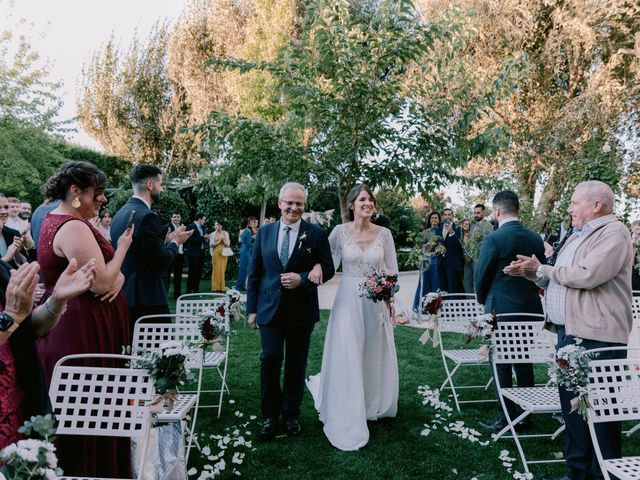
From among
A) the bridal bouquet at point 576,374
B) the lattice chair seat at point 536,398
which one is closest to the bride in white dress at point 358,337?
the lattice chair seat at point 536,398

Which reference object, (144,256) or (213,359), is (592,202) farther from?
(213,359)

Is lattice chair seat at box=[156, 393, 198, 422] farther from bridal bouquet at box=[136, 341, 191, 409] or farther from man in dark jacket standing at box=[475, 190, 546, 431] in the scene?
man in dark jacket standing at box=[475, 190, 546, 431]

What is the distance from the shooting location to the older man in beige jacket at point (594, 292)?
3.34 metres

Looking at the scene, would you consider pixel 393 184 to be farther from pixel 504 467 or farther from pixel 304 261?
pixel 504 467

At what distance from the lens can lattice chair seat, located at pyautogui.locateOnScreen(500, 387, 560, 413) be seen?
12.3ft

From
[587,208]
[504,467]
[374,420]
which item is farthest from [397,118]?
[504,467]

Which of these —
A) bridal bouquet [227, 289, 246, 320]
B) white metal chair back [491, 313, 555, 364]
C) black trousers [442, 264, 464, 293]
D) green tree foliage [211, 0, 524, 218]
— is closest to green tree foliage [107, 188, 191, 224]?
black trousers [442, 264, 464, 293]

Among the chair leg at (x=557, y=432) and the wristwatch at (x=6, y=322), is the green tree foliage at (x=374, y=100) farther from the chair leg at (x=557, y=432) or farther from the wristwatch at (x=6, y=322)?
the wristwatch at (x=6, y=322)

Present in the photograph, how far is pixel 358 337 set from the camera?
4.70m

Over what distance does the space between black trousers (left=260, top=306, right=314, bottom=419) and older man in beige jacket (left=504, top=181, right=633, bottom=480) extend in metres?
Answer: 2.23

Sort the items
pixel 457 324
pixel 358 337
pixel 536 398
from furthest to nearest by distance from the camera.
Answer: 1. pixel 457 324
2. pixel 358 337
3. pixel 536 398

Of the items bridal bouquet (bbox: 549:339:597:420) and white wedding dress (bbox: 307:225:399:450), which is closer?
bridal bouquet (bbox: 549:339:597:420)

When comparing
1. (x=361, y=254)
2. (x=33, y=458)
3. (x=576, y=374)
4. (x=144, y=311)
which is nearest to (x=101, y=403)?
(x=33, y=458)

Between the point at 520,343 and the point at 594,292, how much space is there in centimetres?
114
